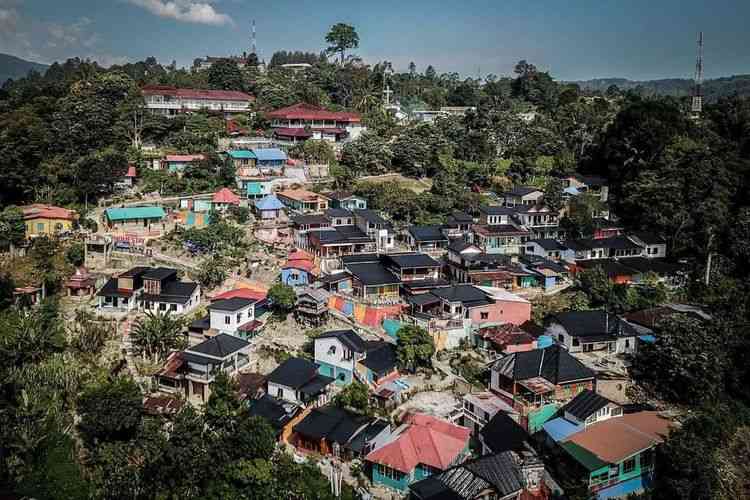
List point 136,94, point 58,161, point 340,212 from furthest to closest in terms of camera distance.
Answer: point 136,94
point 58,161
point 340,212

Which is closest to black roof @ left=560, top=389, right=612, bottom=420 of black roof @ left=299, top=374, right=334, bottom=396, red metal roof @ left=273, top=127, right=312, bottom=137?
black roof @ left=299, top=374, right=334, bottom=396

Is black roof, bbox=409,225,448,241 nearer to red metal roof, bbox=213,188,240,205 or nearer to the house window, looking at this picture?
red metal roof, bbox=213,188,240,205

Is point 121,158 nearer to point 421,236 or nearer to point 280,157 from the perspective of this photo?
point 280,157

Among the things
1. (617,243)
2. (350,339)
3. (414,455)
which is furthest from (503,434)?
(617,243)

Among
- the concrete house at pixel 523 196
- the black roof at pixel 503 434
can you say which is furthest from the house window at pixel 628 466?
the concrete house at pixel 523 196

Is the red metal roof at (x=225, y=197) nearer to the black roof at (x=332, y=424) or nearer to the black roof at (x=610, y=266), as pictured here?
the black roof at (x=332, y=424)

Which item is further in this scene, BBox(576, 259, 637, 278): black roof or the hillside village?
BBox(576, 259, 637, 278): black roof

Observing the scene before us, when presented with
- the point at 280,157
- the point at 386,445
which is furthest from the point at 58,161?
the point at 386,445
